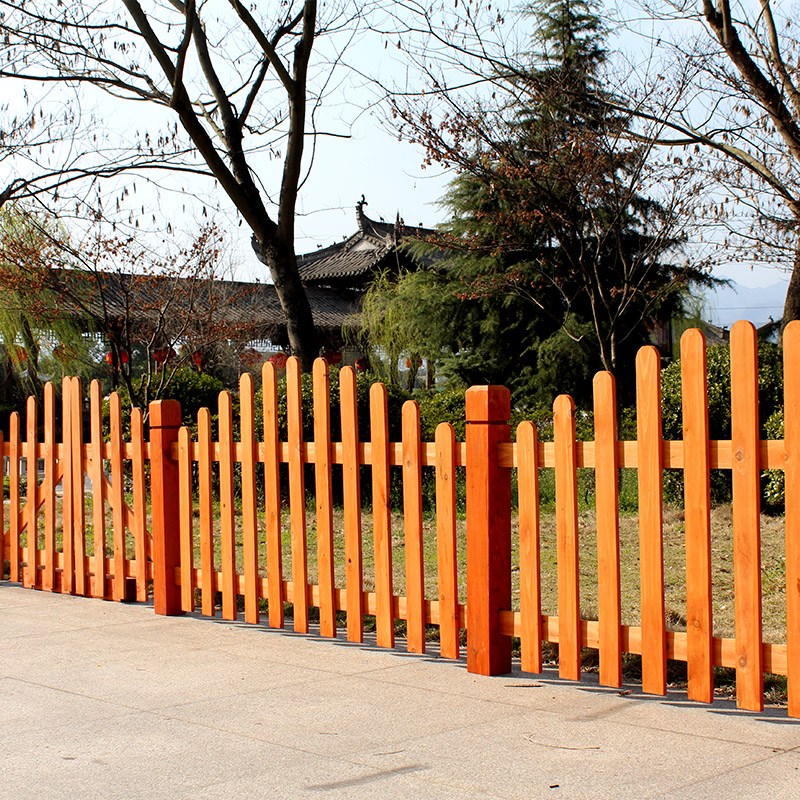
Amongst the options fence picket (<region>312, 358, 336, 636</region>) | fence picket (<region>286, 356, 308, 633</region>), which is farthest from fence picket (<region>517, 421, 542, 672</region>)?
fence picket (<region>286, 356, 308, 633</region>)

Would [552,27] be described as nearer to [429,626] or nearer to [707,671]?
[429,626]

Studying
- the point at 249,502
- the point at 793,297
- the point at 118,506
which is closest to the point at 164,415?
the point at 118,506

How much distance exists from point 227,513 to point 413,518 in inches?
57.9

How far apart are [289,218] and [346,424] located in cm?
846

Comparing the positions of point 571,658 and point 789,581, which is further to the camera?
point 571,658

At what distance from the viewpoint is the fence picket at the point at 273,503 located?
19.5 feet

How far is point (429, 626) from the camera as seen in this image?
6.18 meters

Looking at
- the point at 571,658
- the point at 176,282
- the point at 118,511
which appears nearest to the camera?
the point at 571,658

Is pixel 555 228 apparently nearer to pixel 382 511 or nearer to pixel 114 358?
pixel 114 358

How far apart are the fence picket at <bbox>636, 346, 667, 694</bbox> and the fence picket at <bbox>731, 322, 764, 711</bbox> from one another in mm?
325

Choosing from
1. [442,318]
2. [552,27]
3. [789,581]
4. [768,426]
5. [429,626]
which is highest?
[552,27]

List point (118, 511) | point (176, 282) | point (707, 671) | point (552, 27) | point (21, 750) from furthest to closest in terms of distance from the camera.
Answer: point (552, 27), point (176, 282), point (118, 511), point (707, 671), point (21, 750)

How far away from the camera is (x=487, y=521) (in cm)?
490

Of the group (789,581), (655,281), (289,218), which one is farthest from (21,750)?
(655,281)
